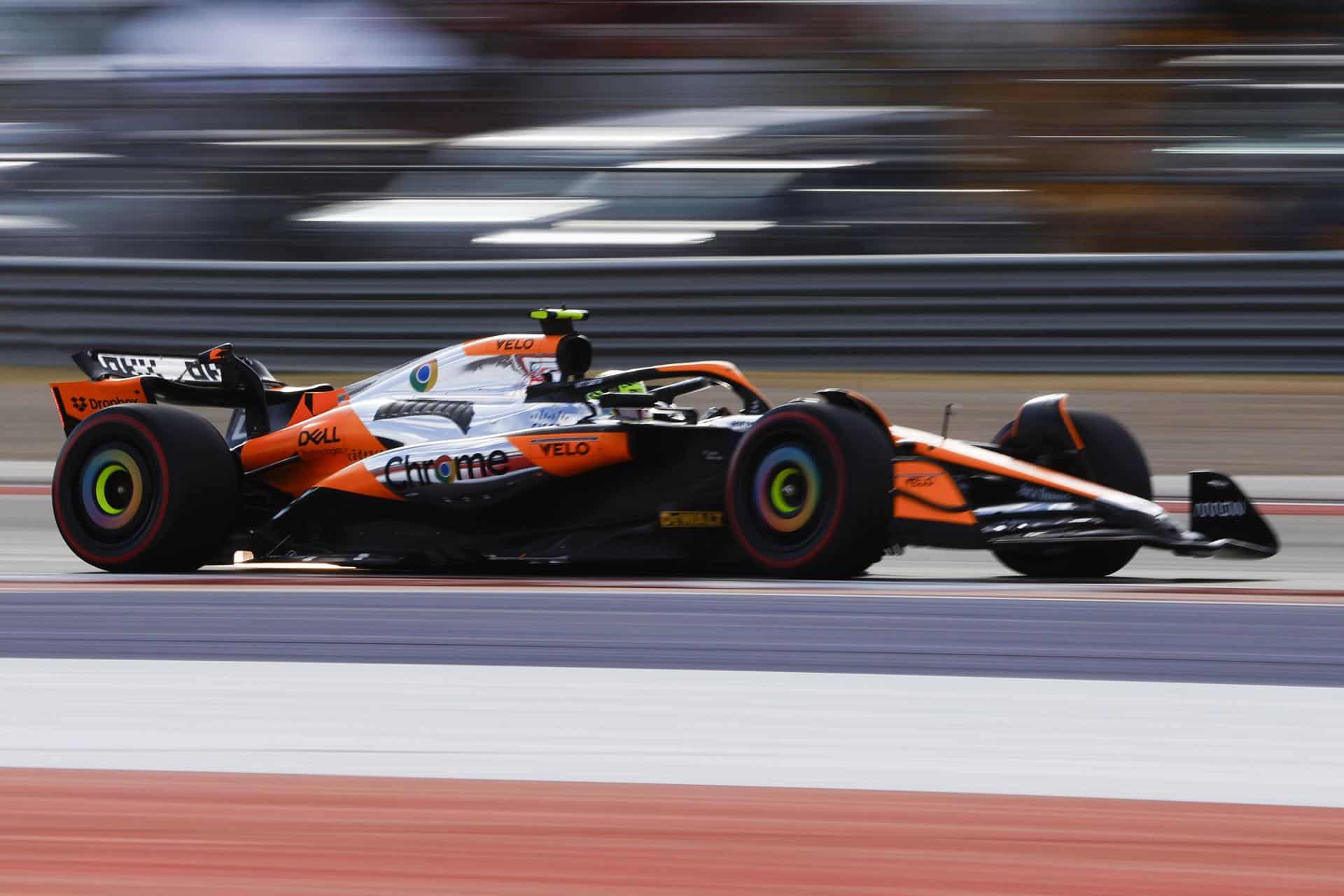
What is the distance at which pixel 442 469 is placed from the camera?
7.01 m

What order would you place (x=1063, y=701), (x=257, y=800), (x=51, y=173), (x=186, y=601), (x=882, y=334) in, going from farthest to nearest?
(x=51, y=173) < (x=882, y=334) < (x=186, y=601) < (x=1063, y=701) < (x=257, y=800)

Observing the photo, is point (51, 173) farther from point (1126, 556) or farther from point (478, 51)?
point (1126, 556)

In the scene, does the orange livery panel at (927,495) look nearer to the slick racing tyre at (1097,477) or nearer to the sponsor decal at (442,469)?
the slick racing tyre at (1097,477)

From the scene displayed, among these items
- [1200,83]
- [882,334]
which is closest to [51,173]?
[882,334]

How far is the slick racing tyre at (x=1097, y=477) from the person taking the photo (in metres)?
6.91

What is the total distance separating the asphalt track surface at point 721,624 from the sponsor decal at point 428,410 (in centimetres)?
71

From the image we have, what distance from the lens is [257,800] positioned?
10.9 feet

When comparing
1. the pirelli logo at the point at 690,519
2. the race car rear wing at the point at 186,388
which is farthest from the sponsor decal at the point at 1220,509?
the race car rear wing at the point at 186,388

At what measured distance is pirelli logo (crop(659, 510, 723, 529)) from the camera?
6.75 metres

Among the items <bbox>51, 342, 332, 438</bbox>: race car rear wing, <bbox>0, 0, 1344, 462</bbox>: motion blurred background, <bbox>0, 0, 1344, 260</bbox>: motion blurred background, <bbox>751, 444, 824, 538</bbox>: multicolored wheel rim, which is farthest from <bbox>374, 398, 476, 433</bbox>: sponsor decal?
<bbox>0, 0, 1344, 260</bbox>: motion blurred background

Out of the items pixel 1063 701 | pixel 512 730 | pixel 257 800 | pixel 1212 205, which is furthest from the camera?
pixel 1212 205

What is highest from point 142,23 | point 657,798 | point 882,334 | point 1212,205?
point 142,23

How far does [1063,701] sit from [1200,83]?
11.8 meters

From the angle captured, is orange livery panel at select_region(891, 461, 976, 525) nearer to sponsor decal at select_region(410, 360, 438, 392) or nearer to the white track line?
the white track line
